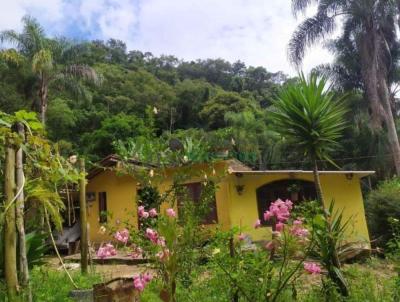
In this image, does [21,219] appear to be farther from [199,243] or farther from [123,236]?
[123,236]

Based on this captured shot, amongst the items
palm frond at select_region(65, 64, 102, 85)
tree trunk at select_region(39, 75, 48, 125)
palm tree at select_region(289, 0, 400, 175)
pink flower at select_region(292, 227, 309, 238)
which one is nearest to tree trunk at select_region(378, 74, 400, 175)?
palm tree at select_region(289, 0, 400, 175)

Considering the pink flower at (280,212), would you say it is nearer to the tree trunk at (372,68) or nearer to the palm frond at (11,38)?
the tree trunk at (372,68)

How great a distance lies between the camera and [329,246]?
3.93 m

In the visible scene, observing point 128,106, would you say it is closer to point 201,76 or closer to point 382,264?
point 201,76

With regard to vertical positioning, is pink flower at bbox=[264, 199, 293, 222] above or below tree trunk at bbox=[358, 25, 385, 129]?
below

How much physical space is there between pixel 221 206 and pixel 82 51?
38.3ft

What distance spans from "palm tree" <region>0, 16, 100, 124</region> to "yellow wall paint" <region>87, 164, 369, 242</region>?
519 centimetres

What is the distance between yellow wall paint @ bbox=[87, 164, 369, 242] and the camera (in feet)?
42.2

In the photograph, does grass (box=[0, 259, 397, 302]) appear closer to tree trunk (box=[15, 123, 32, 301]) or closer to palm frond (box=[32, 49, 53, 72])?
tree trunk (box=[15, 123, 32, 301])

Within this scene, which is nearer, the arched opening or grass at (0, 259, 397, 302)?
grass at (0, 259, 397, 302)

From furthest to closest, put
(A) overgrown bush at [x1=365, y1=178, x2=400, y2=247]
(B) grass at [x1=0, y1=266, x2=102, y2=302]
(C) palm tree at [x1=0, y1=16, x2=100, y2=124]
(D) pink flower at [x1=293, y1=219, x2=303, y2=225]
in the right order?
(C) palm tree at [x1=0, y1=16, x2=100, y2=124], (A) overgrown bush at [x1=365, y1=178, x2=400, y2=247], (B) grass at [x1=0, y1=266, x2=102, y2=302], (D) pink flower at [x1=293, y1=219, x2=303, y2=225]

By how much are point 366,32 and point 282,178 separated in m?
9.60

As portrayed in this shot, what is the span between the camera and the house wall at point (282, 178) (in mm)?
12945

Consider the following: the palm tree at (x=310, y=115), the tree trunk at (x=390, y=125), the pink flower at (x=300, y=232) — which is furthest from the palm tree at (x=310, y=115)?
the tree trunk at (x=390, y=125)
